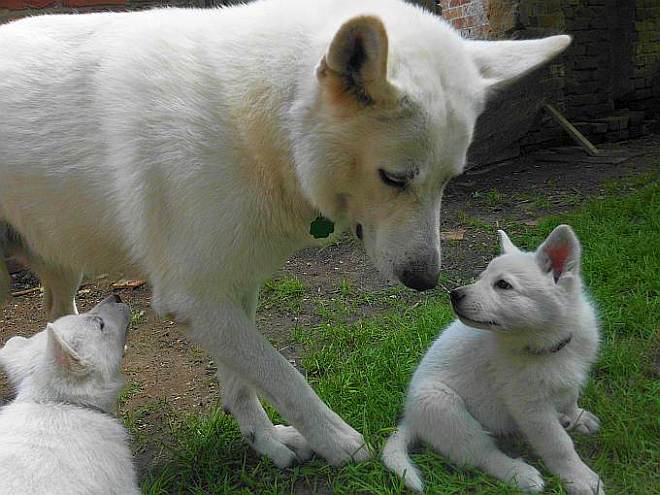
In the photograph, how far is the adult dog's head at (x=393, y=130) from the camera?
79.3 inches

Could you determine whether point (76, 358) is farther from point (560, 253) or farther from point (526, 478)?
point (560, 253)

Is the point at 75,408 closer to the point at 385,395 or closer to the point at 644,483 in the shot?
the point at 385,395

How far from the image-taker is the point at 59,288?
10.8ft

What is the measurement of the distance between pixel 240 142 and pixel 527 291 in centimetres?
114

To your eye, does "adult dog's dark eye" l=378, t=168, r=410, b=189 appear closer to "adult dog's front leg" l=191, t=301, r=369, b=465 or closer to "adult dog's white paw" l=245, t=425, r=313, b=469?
"adult dog's front leg" l=191, t=301, r=369, b=465

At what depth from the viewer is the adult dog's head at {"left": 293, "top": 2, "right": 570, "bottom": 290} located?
201 cm

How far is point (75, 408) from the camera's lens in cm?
242

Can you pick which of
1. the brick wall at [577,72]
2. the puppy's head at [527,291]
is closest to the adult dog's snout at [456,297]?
the puppy's head at [527,291]

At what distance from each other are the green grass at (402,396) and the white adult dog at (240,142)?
0.16m

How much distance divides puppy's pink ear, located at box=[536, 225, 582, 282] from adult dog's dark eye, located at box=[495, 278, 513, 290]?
0.16 m

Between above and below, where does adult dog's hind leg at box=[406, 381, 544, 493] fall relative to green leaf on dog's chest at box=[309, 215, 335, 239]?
below

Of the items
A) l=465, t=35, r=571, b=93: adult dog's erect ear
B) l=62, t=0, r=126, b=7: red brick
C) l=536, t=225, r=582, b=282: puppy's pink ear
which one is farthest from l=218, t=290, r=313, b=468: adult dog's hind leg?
l=62, t=0, r=126, b=7: red brick

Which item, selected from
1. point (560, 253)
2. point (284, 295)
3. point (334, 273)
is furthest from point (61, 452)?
point (334, 273)

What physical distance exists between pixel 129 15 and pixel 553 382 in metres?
2.13
